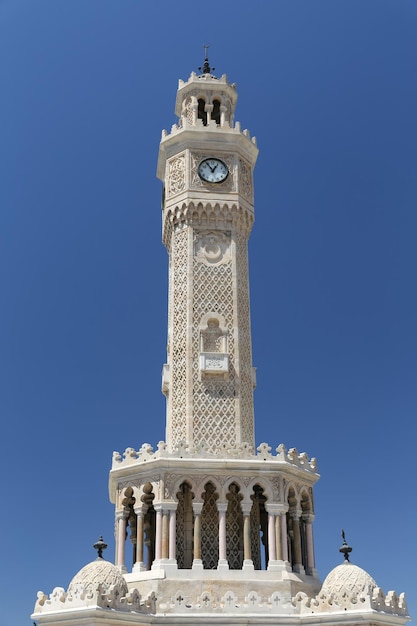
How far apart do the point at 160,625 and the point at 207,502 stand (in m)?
5.19

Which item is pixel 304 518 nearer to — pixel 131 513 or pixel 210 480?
pixel 210 480

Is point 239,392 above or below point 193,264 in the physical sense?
below

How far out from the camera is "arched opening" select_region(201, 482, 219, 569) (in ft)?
90.7

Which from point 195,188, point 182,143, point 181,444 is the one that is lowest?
point 181,444

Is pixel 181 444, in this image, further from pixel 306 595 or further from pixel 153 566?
pixel 306 595

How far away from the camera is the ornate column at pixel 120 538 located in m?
28.0

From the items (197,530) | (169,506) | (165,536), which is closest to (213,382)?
(169,506)

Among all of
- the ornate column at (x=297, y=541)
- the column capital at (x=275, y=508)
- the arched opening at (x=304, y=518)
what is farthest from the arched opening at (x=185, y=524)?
the arched opening at (x=304, y=518)

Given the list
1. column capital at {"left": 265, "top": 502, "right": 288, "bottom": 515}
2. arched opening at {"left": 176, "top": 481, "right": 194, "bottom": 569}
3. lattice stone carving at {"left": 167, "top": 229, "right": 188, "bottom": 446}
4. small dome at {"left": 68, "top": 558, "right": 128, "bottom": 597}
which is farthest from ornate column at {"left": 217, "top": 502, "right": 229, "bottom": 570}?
small dome at {"left": 68, "top": 558, "right": 128, "bottom": 597}

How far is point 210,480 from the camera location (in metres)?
27.4

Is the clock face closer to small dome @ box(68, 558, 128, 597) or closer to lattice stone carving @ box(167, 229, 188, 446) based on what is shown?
lattice stone carving @ box(167, 229, 188, 446)

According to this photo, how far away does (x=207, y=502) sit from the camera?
93.2ft

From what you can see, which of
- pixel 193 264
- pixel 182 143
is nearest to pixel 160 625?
pixel 193 264

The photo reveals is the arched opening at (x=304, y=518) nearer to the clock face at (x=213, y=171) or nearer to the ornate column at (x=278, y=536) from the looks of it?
the ornate column at (x=278, y=536)
